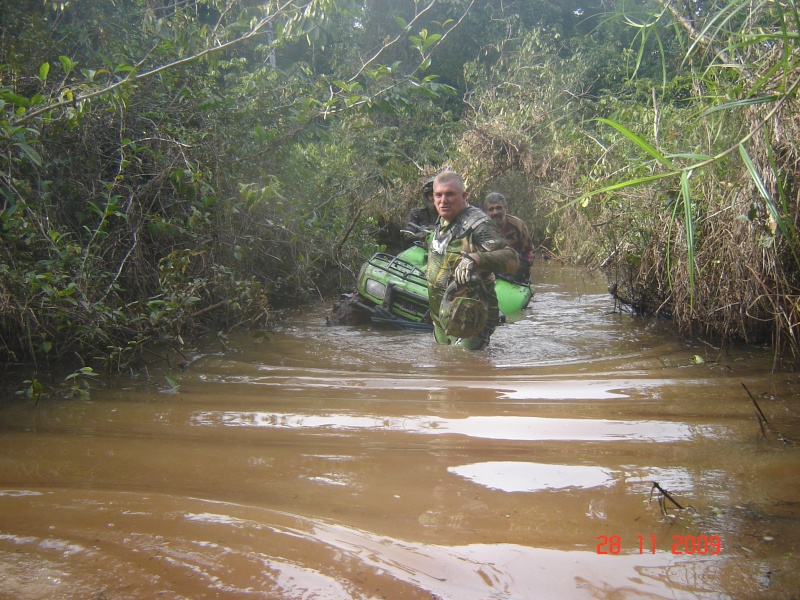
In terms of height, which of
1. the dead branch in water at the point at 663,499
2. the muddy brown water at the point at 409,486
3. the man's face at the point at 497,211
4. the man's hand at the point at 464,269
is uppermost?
the man's face at the point at 497,211

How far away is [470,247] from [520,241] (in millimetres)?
3083

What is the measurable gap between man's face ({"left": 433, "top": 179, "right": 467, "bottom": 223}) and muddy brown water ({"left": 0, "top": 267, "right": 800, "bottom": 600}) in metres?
1.56

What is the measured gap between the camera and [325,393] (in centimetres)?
446

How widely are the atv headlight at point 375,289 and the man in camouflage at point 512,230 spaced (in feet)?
5.54

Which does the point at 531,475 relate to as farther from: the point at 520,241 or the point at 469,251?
the point at 520,241

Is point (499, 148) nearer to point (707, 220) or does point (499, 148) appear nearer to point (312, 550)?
point (707, 220)

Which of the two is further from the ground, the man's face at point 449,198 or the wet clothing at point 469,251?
the man's face at point 449,198

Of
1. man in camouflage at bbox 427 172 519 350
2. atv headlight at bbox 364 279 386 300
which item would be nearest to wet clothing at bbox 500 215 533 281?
atv headlight at bbox 364 279 386 300

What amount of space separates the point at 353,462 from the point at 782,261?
10.8 feet

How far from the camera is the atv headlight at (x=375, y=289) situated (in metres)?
7.56

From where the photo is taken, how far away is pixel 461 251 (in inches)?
231

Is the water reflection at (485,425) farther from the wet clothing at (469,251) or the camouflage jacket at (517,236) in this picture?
the camouflage jacket at (517,236)

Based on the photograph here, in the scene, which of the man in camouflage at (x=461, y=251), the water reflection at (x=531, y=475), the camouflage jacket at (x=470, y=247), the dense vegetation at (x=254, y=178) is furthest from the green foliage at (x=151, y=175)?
the water reflection at (x=531, y=475)
